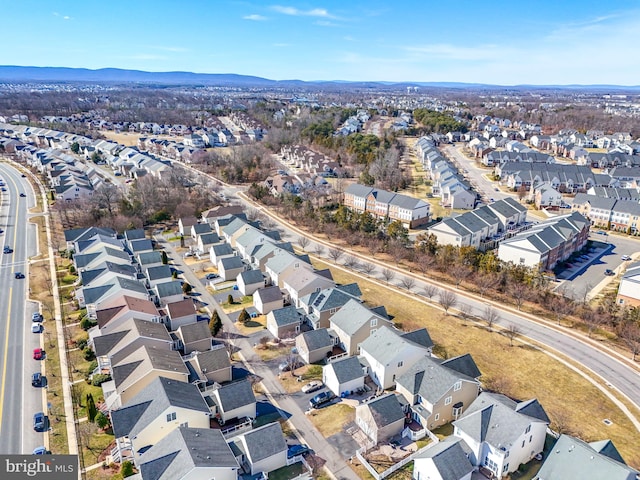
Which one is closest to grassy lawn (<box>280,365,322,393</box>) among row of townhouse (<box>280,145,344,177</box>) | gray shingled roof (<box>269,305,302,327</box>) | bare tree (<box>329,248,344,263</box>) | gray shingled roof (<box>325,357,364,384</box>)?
gray shingled roof (<box>325,357,364,384</box>)

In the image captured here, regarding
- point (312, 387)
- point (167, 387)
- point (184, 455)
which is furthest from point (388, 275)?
point (184, 455)

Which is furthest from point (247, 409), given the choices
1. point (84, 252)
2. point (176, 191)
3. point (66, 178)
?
point (66, 178)

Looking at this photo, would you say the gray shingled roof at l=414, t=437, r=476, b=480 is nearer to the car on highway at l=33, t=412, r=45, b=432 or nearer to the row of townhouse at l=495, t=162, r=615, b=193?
the car on highway at l=33, t=412, r=45, b=432

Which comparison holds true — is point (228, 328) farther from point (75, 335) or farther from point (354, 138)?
point (354, 138)

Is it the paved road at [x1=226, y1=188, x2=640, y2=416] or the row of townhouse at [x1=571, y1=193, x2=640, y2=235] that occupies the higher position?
the row of townhouse at [x1=571, y1=193, x2=640, y2=235]

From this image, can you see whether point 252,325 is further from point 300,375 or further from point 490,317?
point 490,317

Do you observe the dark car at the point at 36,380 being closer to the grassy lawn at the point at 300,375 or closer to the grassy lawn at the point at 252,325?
the grassy lawn at the point at 252,325
